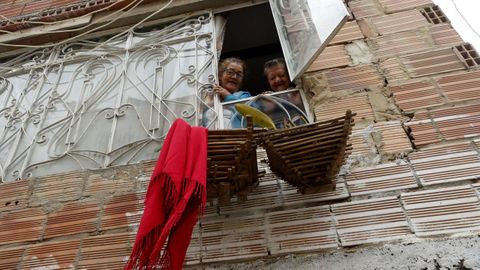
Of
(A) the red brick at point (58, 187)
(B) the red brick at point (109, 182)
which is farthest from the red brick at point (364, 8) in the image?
(A) the red brick at point (58, 187)

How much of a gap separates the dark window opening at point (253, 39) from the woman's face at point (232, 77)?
2.70 feet

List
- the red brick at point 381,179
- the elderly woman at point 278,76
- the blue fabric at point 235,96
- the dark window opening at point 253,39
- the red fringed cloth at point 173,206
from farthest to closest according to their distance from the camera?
the dark window opening at point 253,39, the elderly woman at point 278,76, the blue fabric at point 235,96, the red brick at point 381,179, the red fringed cloth at point 173,206

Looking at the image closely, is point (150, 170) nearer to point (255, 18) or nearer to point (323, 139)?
point (323, 139)

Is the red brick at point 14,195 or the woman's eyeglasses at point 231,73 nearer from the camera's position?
the red brick at point 14,195

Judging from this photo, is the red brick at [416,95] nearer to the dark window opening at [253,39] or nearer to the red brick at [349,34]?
the red brick at [349,34]

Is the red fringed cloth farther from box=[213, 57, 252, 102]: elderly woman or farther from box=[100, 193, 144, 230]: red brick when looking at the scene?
box=[213, 57, 252, 102]: elderly woman

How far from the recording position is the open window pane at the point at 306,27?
223 cm

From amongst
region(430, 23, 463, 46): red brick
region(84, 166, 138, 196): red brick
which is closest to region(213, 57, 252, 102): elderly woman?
region(84, 166, 138, 196): red brick

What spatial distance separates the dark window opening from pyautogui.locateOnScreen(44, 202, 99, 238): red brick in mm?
2218

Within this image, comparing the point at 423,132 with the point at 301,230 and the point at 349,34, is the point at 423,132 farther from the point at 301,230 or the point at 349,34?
the point at 349,34

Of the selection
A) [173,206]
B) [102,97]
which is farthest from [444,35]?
[102,97]

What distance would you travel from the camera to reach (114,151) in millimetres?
2660

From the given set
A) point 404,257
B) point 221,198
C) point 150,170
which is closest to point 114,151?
point 150,170

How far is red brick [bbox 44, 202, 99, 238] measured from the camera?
7.24 feet
